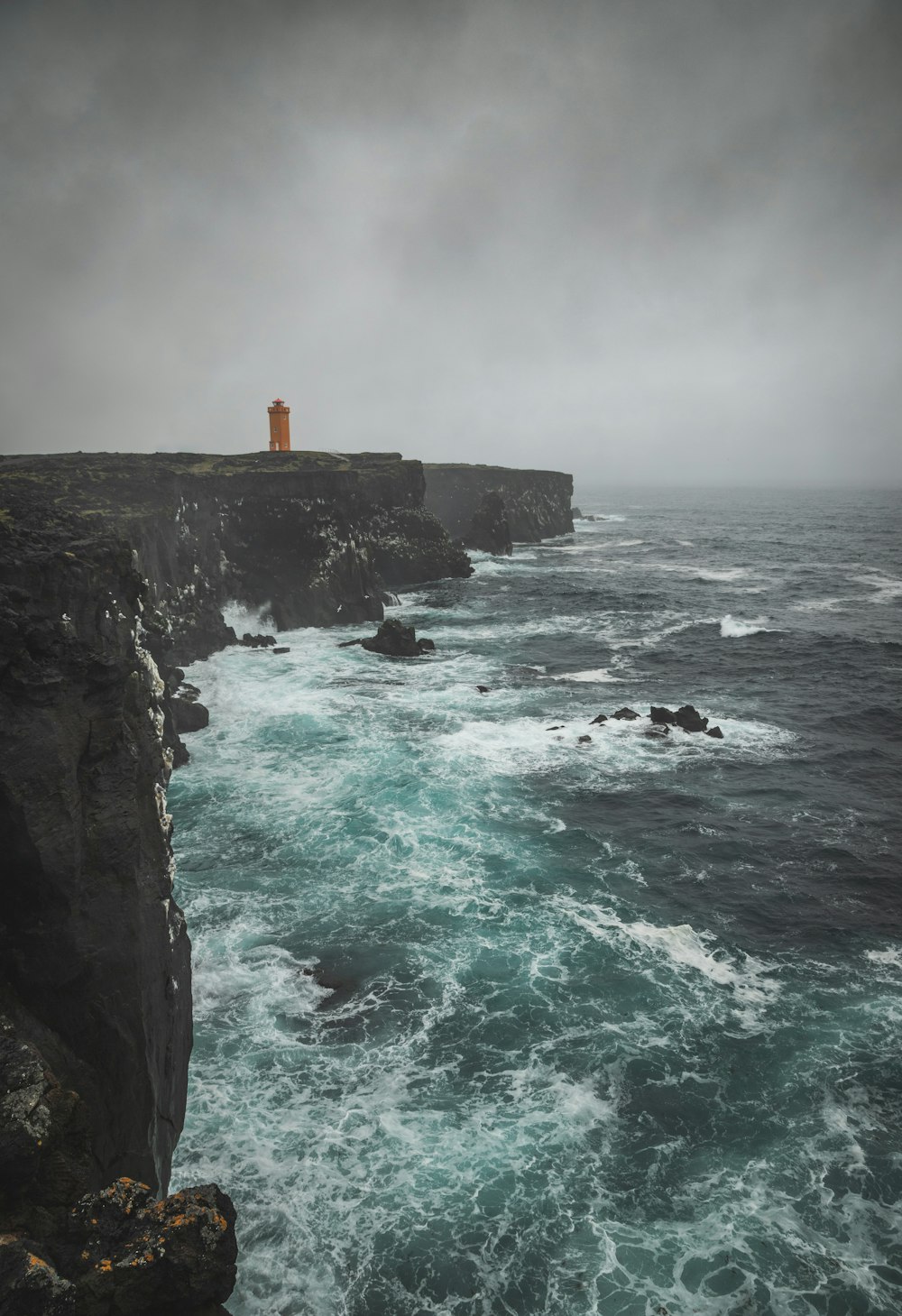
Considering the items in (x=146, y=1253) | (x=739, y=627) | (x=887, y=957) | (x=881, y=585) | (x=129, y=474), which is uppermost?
(x=129, y=474)

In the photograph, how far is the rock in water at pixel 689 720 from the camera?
41.2 meters

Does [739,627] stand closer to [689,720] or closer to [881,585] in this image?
[689,720]

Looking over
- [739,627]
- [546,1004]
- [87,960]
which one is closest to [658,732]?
[546,1004]

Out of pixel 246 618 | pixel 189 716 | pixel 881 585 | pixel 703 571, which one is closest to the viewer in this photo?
pixel 189 716

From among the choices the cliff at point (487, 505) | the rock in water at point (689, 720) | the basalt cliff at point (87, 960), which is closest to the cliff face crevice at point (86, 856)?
the basalt cliff at point (87, 960)

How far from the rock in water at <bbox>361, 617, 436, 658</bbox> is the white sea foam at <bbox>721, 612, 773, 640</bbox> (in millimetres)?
25602

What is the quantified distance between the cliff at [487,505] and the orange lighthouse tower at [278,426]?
1552 inches

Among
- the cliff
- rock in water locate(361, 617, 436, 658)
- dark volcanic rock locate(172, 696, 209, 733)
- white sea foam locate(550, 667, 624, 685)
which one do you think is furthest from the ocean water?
the cliff

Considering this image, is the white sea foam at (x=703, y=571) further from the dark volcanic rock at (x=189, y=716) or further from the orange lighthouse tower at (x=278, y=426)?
the dark volcanic rock at (x=189, y=716)

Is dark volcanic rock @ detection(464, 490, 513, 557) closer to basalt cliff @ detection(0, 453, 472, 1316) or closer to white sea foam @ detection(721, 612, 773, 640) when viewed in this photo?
white sea foam @ detection(721, 612, 773, 640)

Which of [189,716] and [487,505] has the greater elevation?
[487,505]

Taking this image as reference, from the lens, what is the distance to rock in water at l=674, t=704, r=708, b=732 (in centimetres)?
4119

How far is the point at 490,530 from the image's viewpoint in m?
120

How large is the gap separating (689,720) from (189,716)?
26.8 meters
